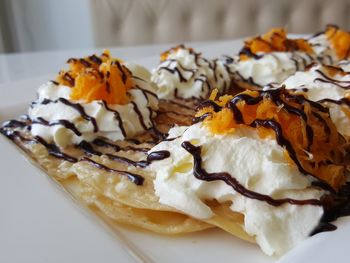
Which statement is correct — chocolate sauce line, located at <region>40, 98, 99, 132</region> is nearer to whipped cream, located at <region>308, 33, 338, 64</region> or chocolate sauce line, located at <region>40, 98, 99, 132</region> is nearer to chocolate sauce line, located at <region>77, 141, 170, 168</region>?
chocolate sauce line, located at <region>77, 141, 170, 168</region>

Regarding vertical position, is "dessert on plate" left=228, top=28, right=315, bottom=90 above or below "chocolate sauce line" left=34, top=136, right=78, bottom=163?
above

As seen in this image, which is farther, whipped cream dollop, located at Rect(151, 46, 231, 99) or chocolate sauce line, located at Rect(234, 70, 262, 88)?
chocolate sauce line, located at Rect(234, 70, 262, 88)

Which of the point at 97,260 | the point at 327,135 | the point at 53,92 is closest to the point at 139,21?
the point at 53,92

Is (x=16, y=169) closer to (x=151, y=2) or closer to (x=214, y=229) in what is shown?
(x=214, y=229)

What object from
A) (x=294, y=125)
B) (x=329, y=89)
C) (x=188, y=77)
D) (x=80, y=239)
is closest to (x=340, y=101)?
(x=329, y=89)

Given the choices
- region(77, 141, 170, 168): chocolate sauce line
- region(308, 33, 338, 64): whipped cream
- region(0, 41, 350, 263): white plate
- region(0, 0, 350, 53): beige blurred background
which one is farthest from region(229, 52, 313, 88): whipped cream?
region(0, 0, 350, 53): beige blurred background

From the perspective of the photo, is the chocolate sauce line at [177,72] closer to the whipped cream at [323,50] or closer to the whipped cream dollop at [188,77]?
the whipped cream dollop at [188,77]

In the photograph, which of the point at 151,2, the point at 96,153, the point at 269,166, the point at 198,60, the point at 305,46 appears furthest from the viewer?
the point at 151,2
